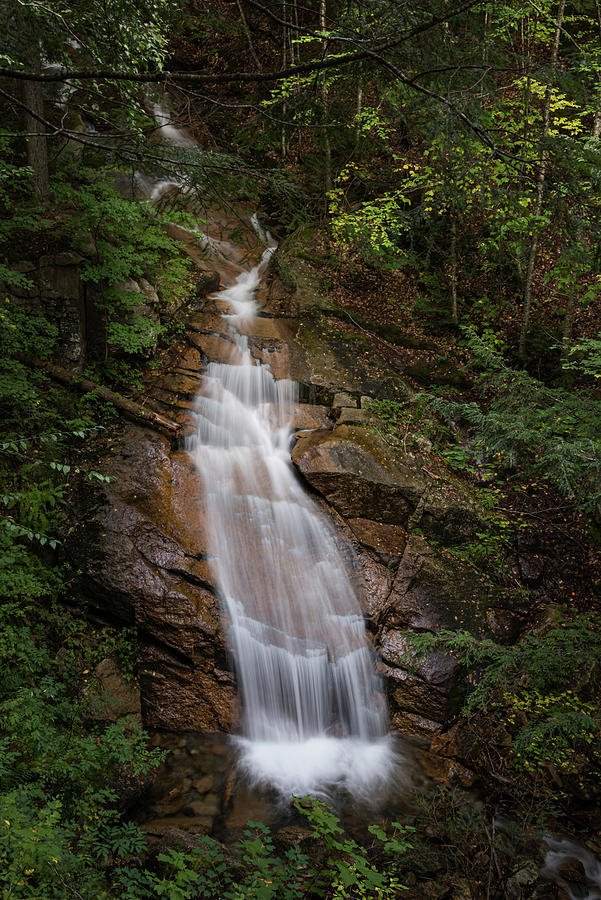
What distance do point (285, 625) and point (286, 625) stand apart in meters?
0.01

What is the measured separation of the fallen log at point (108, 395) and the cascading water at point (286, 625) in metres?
0.56

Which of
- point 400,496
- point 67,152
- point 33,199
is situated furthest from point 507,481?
point 67,152

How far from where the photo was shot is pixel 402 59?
304 cm

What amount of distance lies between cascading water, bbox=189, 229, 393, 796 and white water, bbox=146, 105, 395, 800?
0.04 feet

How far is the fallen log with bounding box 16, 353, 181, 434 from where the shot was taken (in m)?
7.07

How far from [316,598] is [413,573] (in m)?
1.40

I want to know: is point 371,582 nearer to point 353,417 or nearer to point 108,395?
point 353,417

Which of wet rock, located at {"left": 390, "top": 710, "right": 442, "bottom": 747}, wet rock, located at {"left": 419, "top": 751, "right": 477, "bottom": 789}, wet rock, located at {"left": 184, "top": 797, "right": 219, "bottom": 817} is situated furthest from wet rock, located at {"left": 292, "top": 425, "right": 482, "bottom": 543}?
wet rock, located at {"left": 184, "top": 797, "right": 219, "bottom": 817}

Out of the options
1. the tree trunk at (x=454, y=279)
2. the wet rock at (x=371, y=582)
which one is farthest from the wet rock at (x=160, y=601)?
the tree trunk at (x=454, y=279)

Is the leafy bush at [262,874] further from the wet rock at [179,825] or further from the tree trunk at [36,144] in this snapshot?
the tree trunk at [36,144]

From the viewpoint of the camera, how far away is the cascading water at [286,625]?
551cm

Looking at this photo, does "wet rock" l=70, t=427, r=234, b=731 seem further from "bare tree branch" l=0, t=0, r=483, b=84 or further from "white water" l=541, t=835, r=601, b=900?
"bare tree branch" l=0, t=0, r=483, b=84

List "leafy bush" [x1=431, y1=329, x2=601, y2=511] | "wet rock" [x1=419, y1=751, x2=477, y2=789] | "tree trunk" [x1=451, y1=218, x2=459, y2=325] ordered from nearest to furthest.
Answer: "leafy bush" [x1=431, y1=329, x2=601, y2=511]
"wet rock" [x1=419, y1=751, x2=477, y2=789]
"tree trunk" [x1=451, y1=218, x2=459, y2=325]

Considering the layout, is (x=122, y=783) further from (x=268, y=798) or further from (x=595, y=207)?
(x=595, y=207)
